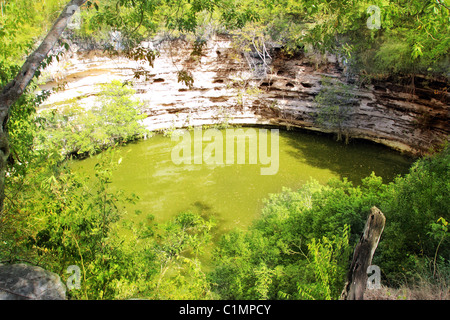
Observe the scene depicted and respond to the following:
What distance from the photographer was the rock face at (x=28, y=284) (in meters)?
2.68

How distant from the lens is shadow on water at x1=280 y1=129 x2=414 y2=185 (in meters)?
13.4

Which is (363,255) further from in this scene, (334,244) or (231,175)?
(231,175)

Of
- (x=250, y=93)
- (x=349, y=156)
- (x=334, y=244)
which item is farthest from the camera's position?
(x=250, y=93)

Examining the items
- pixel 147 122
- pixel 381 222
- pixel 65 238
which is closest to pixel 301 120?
pixel 147 122

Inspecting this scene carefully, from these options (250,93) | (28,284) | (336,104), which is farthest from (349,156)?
(28,284)

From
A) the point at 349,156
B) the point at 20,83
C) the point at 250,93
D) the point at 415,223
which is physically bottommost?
the point at 415,223

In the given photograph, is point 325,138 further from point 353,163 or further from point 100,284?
point 100,284

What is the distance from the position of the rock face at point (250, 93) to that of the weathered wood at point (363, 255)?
39.0ft

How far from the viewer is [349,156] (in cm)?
1491

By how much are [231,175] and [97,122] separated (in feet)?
21.8

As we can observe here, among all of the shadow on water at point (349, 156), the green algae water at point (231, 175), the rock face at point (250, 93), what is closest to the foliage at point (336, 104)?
the rock face at point (250, 93)

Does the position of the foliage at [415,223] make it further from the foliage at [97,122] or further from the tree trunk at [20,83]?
the foliage at [97,122]

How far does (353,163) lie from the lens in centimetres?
1427

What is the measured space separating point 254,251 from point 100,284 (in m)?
3.25
